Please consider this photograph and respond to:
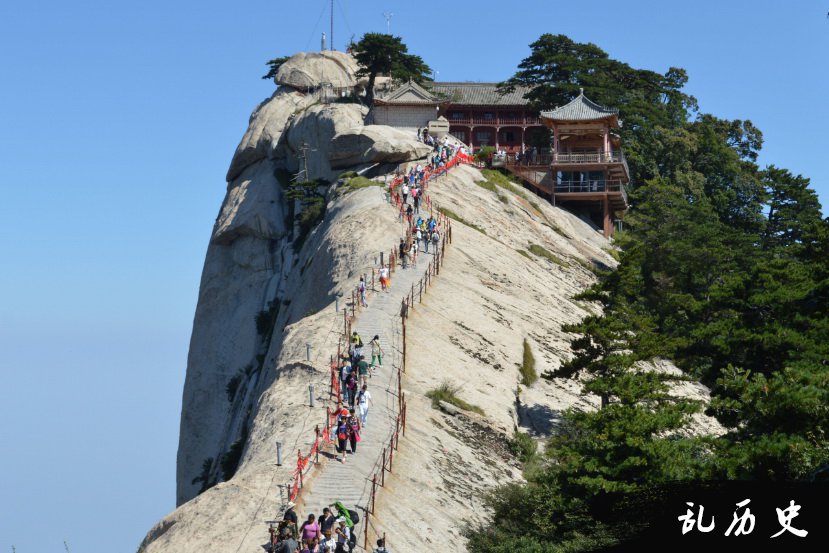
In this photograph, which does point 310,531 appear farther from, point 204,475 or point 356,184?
point 204,475

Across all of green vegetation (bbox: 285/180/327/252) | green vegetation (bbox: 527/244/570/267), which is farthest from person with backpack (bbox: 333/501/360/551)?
green vegetation (bbox: 285/180/327/252)

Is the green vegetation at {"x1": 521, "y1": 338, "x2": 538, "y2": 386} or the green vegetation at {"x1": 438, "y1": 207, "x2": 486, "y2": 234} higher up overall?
the green vegetation at {"x1": 438, "y1": 207, "x2": 486, "y2": 234}

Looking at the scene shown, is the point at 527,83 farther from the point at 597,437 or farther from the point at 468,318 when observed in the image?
the point at 597,437

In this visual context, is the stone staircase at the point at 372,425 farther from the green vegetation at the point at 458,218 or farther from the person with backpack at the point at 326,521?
the green vegetation at the point at 458,218

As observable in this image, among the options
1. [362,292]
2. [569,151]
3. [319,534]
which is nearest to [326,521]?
[319,534]

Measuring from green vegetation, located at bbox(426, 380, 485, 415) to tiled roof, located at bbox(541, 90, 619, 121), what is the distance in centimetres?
4233

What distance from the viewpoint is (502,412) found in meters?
43.4

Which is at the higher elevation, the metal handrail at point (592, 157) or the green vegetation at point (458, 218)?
the metal handrail at point (592, 157)

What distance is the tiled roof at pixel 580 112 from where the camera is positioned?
81562 millimetres

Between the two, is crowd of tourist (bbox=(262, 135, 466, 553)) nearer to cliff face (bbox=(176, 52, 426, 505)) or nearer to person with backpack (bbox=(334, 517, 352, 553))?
person with backpack (bbox=(334, 517, 352, 553))

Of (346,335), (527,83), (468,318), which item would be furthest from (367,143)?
(346,335)

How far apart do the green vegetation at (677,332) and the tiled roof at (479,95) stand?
5464 mm

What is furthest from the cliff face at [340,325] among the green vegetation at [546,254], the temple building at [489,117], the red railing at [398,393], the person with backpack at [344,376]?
the temple building at [489,117]

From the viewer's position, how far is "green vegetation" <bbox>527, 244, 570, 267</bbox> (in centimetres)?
6644
